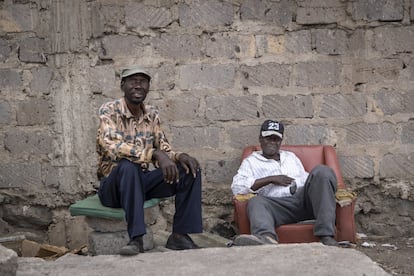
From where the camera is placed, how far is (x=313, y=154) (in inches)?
230

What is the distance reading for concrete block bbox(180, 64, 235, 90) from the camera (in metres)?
6.14

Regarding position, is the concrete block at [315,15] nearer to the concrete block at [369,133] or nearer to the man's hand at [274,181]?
the concrete block at [369,133]

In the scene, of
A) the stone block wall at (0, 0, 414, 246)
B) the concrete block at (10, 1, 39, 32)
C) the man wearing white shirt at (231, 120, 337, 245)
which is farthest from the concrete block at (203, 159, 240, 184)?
the concrete block at (10, 1, 39, 32)

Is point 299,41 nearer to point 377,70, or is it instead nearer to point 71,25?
point 377,70

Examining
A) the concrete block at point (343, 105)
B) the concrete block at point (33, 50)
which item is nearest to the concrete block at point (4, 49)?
the concrete block at point (33, 50)

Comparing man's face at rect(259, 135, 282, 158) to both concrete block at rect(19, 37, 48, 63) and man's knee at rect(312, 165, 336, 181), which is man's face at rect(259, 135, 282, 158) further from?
concrete block at rect(19, 37, 48, 63)

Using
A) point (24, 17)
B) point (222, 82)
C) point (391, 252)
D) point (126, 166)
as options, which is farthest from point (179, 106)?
point (391, 252)

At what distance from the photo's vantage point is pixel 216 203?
245 inches

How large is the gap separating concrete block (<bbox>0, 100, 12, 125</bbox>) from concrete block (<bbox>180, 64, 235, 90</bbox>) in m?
1.73

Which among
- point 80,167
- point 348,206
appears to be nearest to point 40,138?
point 80,167

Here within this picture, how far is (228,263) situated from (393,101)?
338 centimetres

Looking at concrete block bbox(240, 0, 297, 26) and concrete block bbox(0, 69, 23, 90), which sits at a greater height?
concrete block bbox(240, 0, 297, 26)

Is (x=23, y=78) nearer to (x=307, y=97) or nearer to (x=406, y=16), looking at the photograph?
(x=307, y=97)

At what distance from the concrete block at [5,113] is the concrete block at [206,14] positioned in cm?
191
